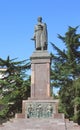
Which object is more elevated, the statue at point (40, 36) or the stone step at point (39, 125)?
the statue at point (40, 36)

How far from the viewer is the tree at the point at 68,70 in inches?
1200

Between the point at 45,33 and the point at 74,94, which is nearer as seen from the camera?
the point at 45,33

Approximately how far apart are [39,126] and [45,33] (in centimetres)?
590

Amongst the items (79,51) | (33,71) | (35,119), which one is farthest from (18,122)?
(79,51)

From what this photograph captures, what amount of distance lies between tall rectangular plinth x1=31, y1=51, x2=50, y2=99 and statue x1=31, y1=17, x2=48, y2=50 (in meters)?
0.44

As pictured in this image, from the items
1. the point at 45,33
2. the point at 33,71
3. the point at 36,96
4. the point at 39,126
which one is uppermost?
the point at 45,33

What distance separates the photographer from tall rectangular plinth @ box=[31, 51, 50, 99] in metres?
21.2

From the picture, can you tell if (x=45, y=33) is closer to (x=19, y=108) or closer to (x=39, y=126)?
(x=39, y=126)

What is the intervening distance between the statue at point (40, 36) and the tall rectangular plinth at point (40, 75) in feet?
1.43

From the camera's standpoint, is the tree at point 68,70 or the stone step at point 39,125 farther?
the tree at point 68,70

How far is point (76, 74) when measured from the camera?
31.2m

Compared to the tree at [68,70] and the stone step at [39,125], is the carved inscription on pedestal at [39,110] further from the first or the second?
the tree at [68,70]

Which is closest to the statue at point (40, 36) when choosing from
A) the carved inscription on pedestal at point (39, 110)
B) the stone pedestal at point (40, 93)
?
the stone pedestal at point (40, 93)

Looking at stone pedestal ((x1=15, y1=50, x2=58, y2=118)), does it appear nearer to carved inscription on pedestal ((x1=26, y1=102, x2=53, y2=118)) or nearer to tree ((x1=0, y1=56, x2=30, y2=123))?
carved inscription on pedestal ((x1=26, y1=102, x2=53, y2=118))
